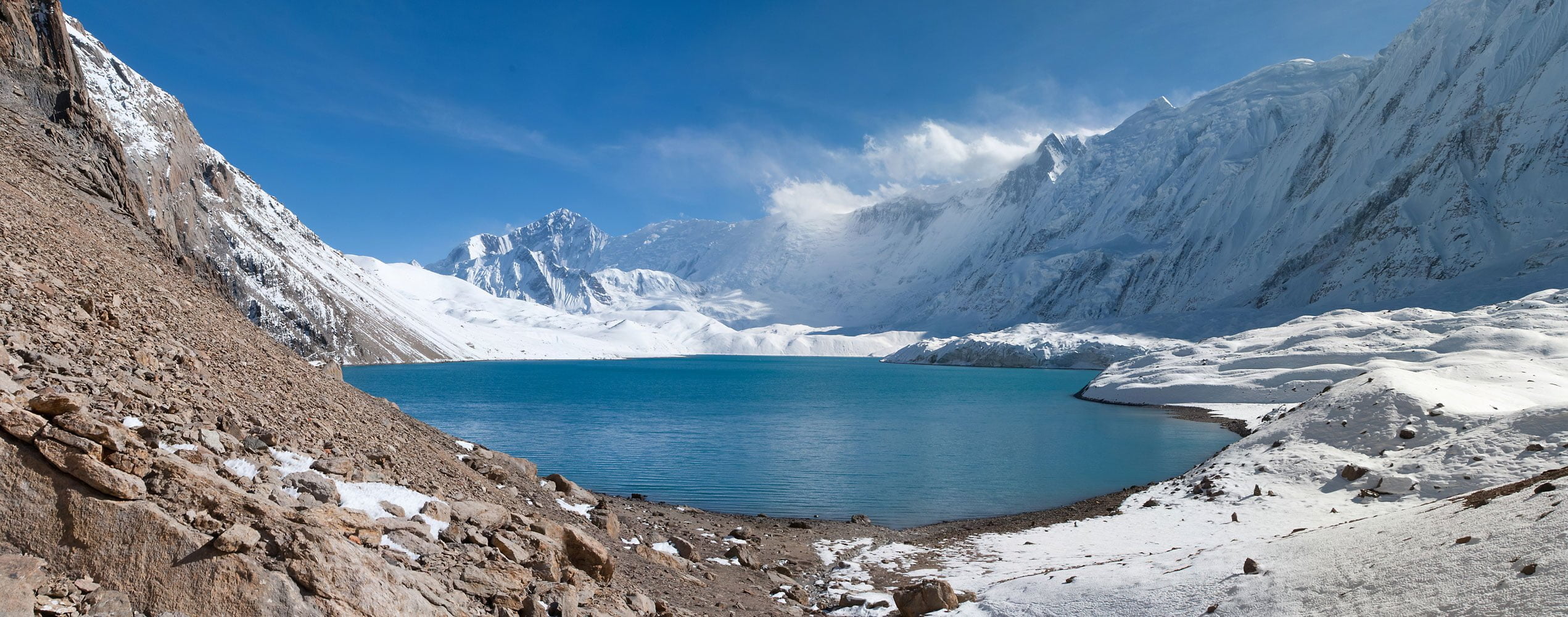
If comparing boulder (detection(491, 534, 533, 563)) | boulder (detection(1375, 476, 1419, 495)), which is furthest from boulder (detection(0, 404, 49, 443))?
boulder (detection(1375, 476, 1419, 495))

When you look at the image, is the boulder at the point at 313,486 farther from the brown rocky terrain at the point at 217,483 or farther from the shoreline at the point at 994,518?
the shoreline at the point at 994,518

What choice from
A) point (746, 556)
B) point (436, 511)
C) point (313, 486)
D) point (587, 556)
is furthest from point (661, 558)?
point (313, 486)

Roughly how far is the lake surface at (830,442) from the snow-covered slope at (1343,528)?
5.93 m

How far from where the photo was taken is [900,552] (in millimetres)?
17984

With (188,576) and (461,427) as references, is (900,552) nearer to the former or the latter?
(188,576)

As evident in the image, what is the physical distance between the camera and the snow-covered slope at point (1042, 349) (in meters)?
121

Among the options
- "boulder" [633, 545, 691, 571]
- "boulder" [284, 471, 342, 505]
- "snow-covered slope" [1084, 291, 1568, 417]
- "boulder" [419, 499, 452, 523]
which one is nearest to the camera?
"boulder" [284, 471, 342, 505]

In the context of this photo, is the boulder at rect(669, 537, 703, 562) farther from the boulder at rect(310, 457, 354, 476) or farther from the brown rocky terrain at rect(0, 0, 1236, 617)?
the boulder at rect(310, 457, 354, 476)

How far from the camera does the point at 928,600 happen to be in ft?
40.1

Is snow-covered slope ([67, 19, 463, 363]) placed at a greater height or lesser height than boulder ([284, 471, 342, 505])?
greater

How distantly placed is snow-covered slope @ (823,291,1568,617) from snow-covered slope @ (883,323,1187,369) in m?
84.2

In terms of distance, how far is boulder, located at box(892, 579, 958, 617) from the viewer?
12172 millimetres

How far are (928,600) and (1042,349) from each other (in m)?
129

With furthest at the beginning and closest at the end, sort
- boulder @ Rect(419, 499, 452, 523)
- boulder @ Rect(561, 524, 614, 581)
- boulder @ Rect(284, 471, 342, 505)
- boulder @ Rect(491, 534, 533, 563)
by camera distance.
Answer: boulder @ Rect(561, 524, 614, 581)
boulder @ Rect(491, 534, 533, 563)
boulder @ Rect(419, 499, 452, 523)
boulder @ Rect(284, 471, 342, 505)
